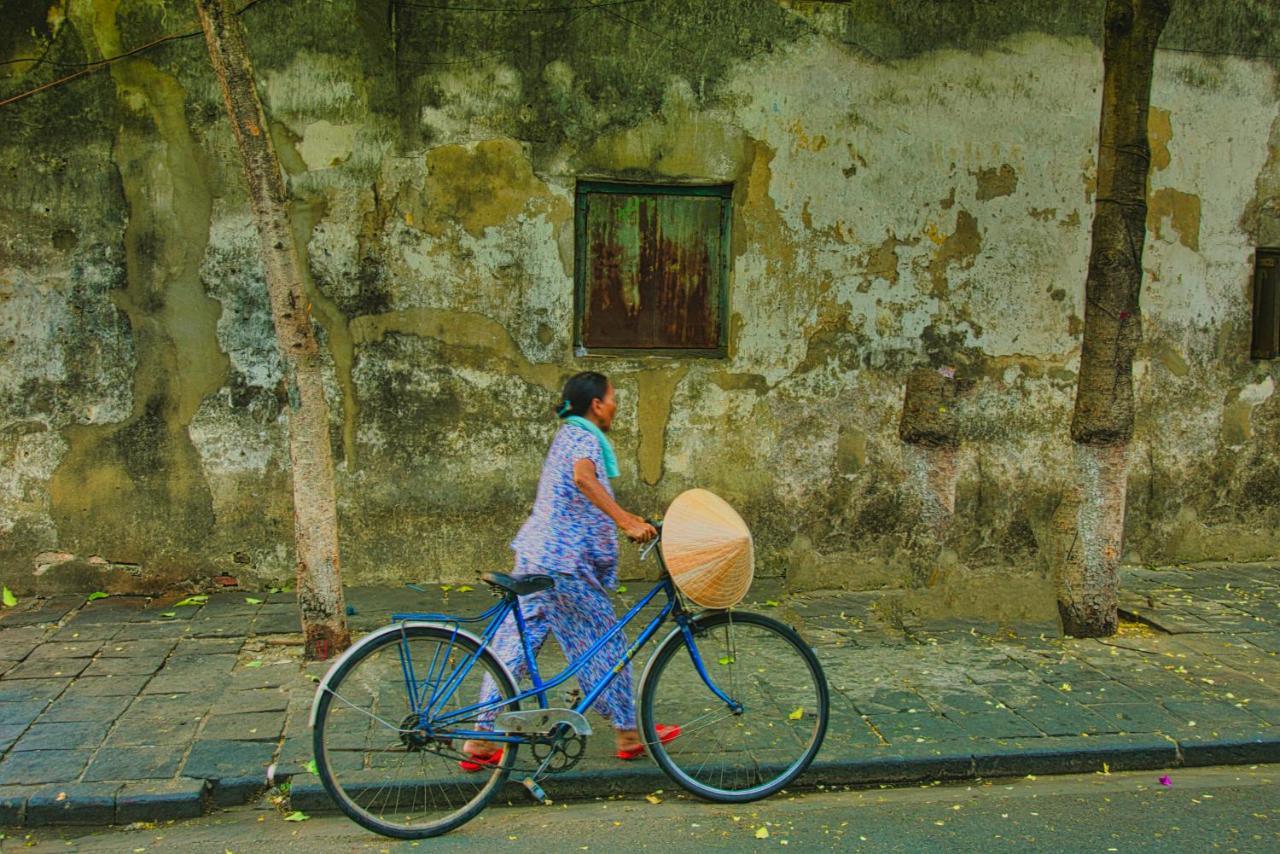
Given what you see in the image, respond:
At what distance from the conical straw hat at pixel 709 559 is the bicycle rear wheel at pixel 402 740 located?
77cm

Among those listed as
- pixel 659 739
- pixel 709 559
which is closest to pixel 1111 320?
pixel 709 559

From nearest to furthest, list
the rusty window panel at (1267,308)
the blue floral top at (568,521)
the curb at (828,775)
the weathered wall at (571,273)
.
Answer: the curb at (828,775) < the blue floral top at (568,521) < the weathered wall at (571,273) < the rusty window panel at (1267,308)

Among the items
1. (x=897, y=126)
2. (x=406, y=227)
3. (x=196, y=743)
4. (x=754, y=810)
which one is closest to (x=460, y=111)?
(x=406, y=227)

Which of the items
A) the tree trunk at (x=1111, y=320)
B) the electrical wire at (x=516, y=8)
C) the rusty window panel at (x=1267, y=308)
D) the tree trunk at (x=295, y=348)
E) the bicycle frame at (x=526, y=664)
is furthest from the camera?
the rusty window panel at (x=1267, y=308)

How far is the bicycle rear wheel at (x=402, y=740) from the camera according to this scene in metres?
3.86

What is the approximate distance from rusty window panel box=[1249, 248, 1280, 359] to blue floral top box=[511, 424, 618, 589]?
638 cm

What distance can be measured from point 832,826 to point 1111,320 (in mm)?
3485

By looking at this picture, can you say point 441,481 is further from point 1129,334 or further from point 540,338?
point 1129,334

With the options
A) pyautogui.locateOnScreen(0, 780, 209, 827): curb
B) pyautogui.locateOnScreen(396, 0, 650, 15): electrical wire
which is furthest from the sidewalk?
pyautogui.locateOnScreen(396, 0, 650, 15): electrical wire

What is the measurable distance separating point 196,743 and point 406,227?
364 cm

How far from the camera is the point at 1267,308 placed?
8.31 meters

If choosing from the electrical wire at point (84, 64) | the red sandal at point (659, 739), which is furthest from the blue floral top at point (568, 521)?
the electrical wire at point (84, 64)

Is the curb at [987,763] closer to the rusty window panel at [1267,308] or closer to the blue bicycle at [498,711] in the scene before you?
the blue bicycle at [498,711]

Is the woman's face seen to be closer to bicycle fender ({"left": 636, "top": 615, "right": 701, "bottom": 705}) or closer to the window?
bicycle fender ({"left": 636, "top": 615, "right": 701, "bottom": 705})
